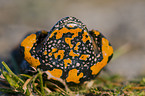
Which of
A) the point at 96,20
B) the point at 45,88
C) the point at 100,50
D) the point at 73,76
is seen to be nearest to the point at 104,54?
the point at 100,50

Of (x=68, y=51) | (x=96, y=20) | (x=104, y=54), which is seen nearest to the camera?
(x=68, y=51)

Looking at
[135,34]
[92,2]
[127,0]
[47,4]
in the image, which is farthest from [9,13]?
[127,0]

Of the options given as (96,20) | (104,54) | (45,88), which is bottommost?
(45,88)

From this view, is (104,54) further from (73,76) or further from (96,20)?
(96,20)

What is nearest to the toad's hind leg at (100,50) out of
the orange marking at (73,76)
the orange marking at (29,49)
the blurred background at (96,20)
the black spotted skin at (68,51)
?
the black spotted skin at (68,51)

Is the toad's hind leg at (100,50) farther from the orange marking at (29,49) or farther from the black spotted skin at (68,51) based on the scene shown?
the orange marking at (29,49)

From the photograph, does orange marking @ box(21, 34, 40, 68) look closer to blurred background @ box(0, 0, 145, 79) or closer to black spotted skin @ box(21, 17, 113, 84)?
black spotted skin @ box(21, 17, 113, 84)

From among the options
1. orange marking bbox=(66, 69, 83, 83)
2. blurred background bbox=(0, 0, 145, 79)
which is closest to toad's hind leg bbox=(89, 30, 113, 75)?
orange marking bbox=(66, 69, 83, 83)
